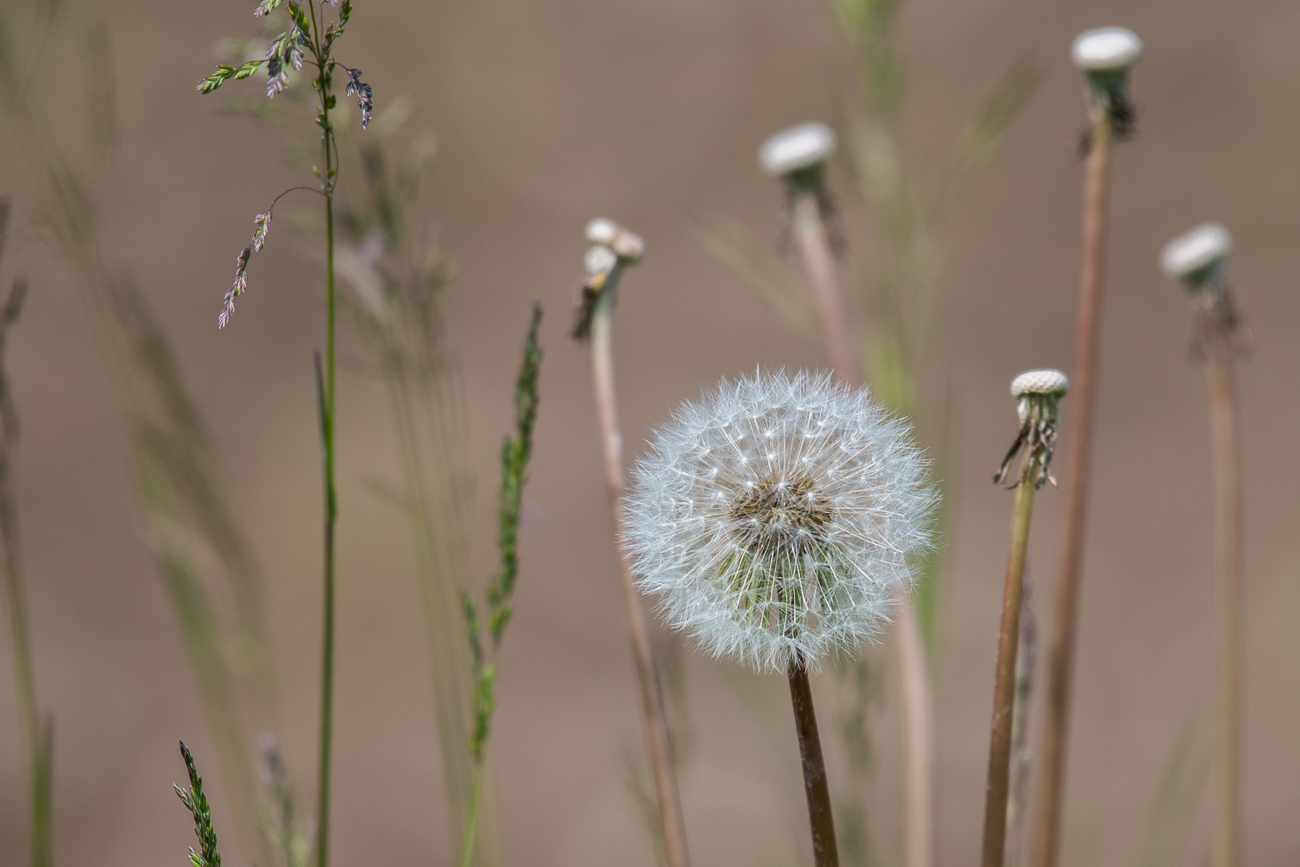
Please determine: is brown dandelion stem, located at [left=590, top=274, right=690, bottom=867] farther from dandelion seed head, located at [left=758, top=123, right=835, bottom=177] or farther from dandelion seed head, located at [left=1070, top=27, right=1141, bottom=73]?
dandelion seed head, located at [left=1070, top=27, right=1141, bottom=73]

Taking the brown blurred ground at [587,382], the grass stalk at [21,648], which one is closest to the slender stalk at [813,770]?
the grass stalk at [21,648]

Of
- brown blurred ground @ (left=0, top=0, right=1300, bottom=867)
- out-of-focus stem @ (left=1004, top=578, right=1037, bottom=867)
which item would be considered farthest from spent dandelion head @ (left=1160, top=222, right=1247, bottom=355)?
brown blurred ground @ (left=0, top=0, right=1300, bottom=867)

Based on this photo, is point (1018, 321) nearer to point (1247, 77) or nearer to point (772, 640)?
point (1247, 77)

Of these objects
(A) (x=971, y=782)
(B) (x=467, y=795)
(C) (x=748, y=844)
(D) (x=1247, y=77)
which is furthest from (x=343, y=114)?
(D) (x=1247, y=77)

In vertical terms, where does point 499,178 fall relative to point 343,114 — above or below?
above

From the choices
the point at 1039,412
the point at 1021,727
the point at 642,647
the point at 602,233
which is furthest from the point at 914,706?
the point at 602,233

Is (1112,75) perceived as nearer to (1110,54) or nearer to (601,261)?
(1110,54)

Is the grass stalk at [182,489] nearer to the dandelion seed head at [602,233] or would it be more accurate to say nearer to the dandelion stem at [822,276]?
the dandelion seed head at [602,233]
